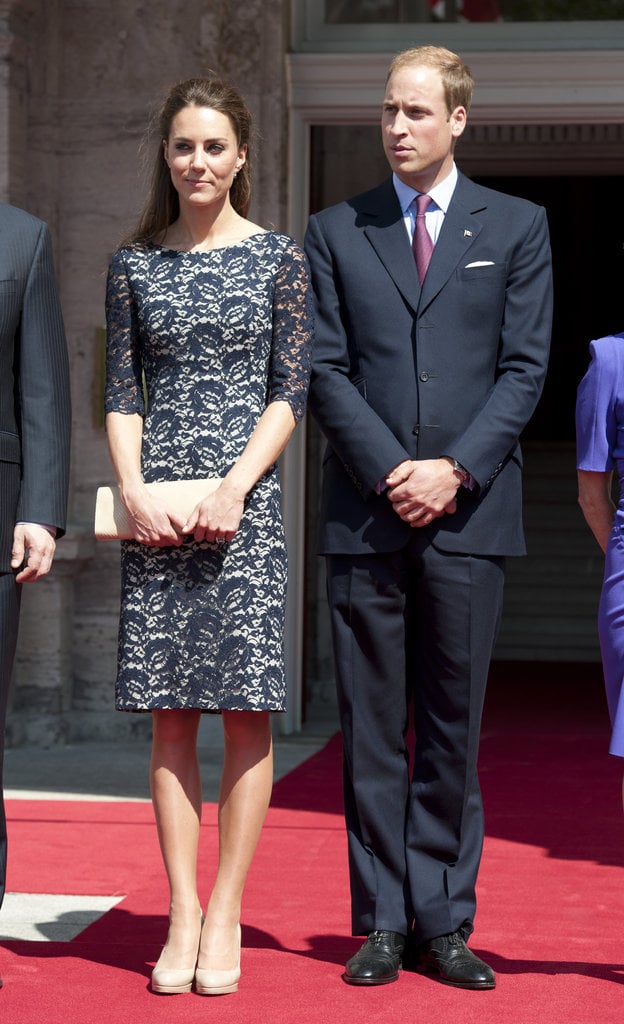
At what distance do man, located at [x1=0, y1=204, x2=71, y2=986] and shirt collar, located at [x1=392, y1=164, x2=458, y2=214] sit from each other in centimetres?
88

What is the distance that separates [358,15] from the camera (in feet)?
26.6

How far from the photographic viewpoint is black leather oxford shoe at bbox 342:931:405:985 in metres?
3.78

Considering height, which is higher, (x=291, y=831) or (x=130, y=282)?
(x=130, y=282)

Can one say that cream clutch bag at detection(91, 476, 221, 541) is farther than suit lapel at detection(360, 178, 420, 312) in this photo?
No

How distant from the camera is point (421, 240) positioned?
3953 millimetres

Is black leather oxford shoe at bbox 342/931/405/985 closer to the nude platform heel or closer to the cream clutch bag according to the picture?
the nude platform heel

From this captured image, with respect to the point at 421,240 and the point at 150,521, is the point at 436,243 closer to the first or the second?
the point at 421,240

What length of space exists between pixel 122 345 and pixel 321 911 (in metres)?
1.74

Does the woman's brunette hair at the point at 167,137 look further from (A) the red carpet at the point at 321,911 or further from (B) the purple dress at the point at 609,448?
(A) the red carpet at the point at 321,911

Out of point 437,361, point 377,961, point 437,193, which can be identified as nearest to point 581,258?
point 437,193

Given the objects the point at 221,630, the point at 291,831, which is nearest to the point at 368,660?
the point at 221,630

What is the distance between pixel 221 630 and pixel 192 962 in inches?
30.6

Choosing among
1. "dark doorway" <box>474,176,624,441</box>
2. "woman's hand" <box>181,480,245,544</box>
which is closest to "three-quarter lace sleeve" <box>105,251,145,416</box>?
"woman's hand" <box>181,480,245,544</box>

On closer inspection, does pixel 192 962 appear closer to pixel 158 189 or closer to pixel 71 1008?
pixel 71 1008
